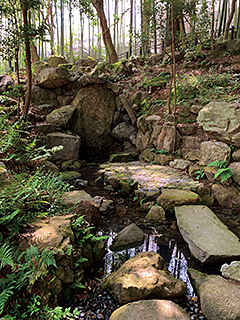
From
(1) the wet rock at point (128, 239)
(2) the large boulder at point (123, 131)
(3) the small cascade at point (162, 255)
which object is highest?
(2) the large boulder at point (123, 131)

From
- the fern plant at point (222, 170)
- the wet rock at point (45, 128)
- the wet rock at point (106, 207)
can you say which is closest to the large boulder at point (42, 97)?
the wet rock at point (45, 128)

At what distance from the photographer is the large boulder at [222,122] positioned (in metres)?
5.14

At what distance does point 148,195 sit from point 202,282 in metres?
2.46

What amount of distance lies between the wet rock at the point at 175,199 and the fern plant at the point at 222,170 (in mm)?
739

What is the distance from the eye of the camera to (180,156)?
6762mm

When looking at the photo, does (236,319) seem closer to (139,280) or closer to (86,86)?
(139,280)

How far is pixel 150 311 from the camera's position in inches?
81.3

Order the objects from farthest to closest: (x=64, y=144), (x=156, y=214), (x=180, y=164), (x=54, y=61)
Answer: 1. (x=54, y=61)
2. (x=64, y=144)
3. (x=180, y=164)
4. (x=156, y=214)

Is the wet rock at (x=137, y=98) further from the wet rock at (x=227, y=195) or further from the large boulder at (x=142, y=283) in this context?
the large boulder at (x=142, y=283)

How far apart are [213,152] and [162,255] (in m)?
3.26

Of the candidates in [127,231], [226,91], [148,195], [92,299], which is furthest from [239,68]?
[92,299]

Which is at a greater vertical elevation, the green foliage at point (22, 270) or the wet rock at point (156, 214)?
the green foliage at point (22, 270)

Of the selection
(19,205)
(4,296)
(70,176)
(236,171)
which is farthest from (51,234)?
(70,176)

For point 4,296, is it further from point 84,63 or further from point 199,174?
point 84,63
